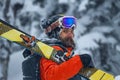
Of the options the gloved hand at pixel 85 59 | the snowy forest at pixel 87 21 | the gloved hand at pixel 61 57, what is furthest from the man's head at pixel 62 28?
the snowy forest at pixel 87 21

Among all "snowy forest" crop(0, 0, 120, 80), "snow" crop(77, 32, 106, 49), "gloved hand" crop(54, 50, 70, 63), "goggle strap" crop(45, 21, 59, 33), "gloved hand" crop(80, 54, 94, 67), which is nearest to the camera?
"gloved hand" crop(80, 54, 94, 67)

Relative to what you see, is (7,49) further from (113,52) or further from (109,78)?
(109,78)

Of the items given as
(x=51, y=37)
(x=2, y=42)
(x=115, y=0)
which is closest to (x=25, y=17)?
(x=2, y=42)

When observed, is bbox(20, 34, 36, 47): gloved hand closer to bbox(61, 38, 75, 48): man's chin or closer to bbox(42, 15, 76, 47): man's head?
bbox(42, 15, 76, 47): man's head

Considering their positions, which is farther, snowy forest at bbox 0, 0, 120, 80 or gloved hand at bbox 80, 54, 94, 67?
snowy forest at bbox 0, 0, 120, 80

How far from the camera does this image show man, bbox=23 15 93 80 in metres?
5.42

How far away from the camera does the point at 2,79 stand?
16.0m

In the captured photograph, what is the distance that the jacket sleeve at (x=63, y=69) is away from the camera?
5.40 metres

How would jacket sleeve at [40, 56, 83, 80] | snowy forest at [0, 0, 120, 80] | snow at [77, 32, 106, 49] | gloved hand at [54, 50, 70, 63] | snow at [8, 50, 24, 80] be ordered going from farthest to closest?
snowy forest at [0, 0, 120, 80] < snow at [8, 50, 24, 80] < snow at [77, 32, 106, 49] < gloved hand at [54, 50, 70, 63] < jacket sleeve at [40, 56, 83, 80]

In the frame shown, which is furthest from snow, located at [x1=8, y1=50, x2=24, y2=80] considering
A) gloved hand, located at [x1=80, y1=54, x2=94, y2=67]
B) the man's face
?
gloved hand, located at [x1=80, y1=54, x2=94, y2=67]

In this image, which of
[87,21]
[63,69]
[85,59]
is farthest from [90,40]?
[63,69]

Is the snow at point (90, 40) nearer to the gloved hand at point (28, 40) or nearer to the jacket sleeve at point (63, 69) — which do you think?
the gloved hand at point (28, 40)

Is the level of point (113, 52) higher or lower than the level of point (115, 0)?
lower

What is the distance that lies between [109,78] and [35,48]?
0.92m
